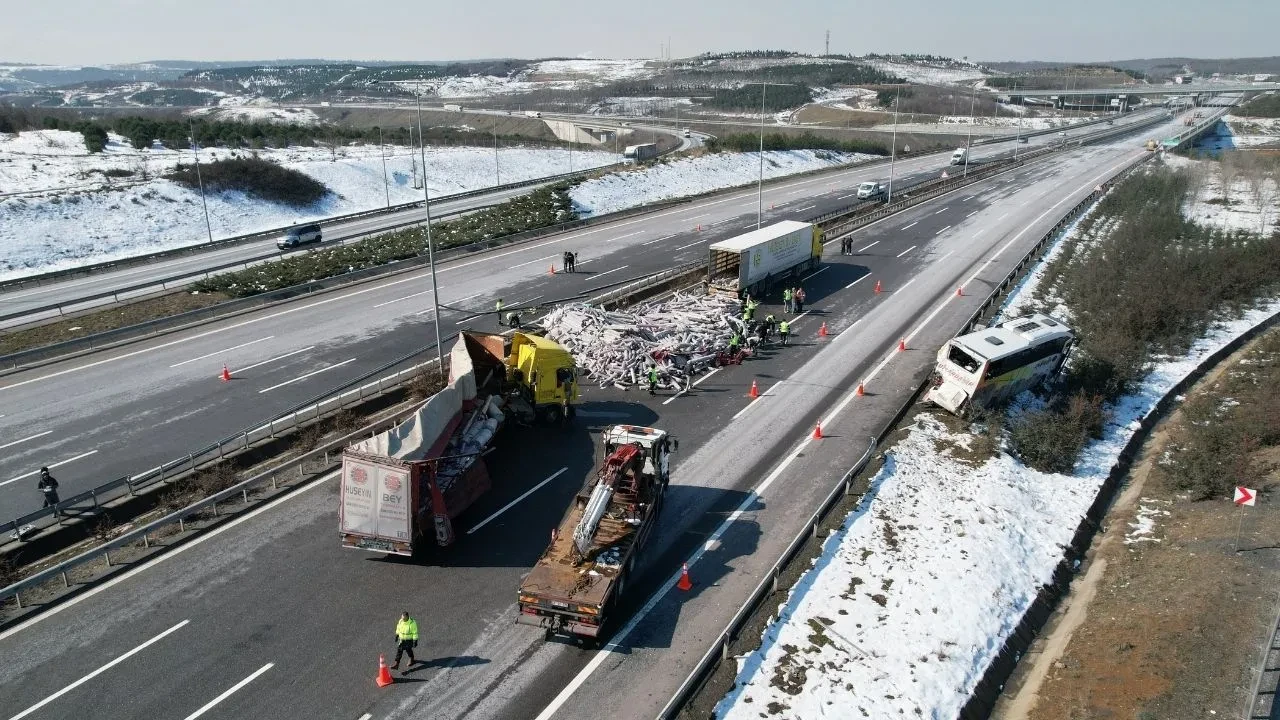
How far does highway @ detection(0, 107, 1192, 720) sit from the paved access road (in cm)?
15

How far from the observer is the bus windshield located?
2700 cm

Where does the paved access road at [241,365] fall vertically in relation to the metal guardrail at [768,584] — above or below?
above

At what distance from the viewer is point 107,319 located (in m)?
36.4

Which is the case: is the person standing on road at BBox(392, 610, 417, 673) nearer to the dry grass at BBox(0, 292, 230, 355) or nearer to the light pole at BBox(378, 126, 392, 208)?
the dry grass at BBox(0, 292, 230, 355)

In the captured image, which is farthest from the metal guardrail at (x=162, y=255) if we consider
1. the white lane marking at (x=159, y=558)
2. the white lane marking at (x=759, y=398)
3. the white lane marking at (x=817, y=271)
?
the white lane marking at (x=817, y=271)

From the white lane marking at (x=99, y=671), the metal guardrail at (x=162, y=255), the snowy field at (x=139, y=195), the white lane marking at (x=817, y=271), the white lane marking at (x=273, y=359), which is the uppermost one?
the snowy field at (x=139, y=195)

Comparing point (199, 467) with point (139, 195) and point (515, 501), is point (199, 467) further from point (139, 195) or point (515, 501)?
point (139, 195)

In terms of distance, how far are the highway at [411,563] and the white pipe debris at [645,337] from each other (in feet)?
4.64

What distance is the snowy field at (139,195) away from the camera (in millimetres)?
53531

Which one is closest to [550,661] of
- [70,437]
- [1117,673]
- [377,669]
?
[377,669]

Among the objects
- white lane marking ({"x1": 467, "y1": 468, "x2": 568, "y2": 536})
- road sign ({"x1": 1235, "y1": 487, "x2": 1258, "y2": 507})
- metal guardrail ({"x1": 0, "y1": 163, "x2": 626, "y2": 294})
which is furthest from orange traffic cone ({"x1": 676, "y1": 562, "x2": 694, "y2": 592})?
metal guardrail ({"x1": 0, "y1": 163, "x2": 626, "y2": 294})

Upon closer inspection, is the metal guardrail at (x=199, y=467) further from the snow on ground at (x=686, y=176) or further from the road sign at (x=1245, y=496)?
the snow on ground at (x=686, y=176)

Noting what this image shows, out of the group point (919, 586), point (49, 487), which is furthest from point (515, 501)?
point (49, 487)

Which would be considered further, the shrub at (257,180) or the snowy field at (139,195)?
the shrub at (257,180)
